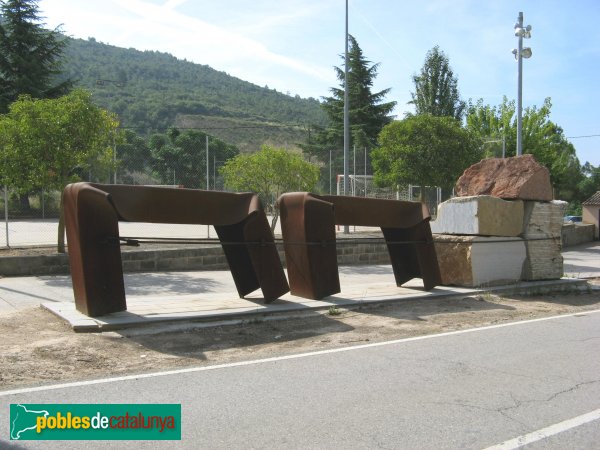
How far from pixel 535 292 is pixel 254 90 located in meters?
120

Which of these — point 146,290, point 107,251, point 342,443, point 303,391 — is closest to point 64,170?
point 146,290

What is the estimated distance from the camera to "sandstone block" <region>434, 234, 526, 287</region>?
36.5ft

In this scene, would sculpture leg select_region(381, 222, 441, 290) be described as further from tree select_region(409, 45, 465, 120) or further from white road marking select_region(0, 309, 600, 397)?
tree select_region(409, 45, 465, 120)

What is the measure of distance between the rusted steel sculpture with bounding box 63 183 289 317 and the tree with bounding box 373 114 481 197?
39.1 ft

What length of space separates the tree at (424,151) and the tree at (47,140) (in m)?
10.2

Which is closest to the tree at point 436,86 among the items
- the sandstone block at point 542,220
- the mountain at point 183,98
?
the mountain at point 183,98

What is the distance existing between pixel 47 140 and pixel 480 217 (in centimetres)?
938

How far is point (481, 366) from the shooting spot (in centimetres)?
606

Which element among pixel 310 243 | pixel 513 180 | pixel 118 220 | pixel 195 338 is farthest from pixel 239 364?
pixel 513 180

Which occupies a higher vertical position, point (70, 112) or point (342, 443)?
point (70, 112)

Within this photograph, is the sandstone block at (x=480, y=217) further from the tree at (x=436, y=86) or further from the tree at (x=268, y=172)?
the tree at (x=436, y=86)

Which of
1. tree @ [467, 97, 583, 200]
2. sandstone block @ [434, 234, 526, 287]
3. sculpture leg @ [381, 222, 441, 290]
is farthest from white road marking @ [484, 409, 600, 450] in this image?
tree @ [467, 97, 583, 200]

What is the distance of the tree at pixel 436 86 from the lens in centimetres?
5397

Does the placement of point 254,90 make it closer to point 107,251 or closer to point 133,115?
point 133,115
